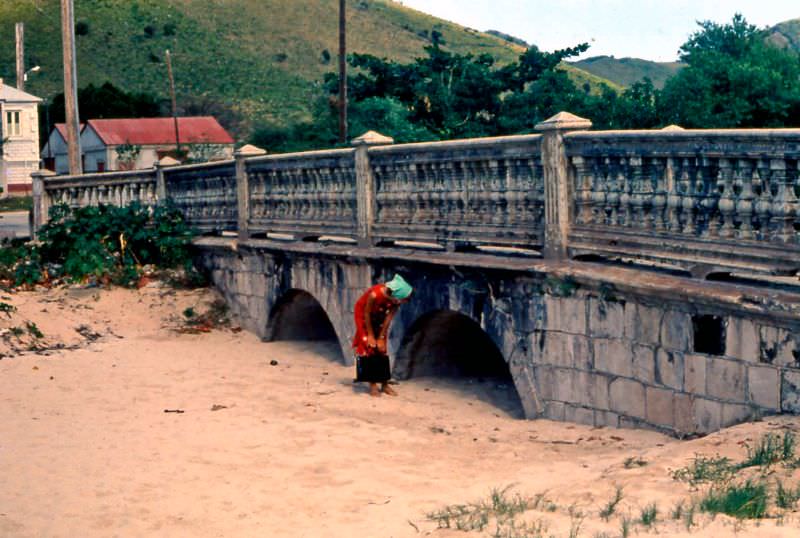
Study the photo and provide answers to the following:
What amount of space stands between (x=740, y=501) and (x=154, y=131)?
58.9 m

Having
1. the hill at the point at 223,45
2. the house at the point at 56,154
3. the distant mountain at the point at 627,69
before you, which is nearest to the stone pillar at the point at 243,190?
the house at the point at 56,154

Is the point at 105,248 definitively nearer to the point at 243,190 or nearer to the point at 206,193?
the point at 206,193

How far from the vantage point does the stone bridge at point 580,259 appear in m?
8.01

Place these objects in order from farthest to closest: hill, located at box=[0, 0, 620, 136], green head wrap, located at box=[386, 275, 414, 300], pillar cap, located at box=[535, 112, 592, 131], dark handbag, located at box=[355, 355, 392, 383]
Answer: hill, located at box=[0, 0, 620, 136]
dark handbag, located at box=[355, 355, 392, 383]
green head wrap, located at box=[386, 275, 414, 300]
pillar cap, located at box=[535, 112, 592, 131]

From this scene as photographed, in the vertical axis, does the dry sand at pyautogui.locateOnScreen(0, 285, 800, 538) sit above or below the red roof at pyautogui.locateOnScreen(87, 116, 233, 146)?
below

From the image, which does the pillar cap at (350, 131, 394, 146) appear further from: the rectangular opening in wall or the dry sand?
the rectangular opening in wall

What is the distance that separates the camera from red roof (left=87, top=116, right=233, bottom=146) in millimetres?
61250

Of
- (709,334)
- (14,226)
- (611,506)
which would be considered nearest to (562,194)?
(709,334)

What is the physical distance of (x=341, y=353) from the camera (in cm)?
1475

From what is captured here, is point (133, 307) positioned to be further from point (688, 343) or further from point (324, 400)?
point (688, 343)

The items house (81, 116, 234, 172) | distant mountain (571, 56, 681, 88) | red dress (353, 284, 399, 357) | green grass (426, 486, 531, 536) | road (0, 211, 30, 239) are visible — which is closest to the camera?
green grass (426, 486, 531, 536)

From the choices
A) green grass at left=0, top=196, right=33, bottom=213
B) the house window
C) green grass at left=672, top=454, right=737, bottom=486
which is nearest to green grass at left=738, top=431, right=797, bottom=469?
green grass at left=672, top=454, right=737, bottom=486

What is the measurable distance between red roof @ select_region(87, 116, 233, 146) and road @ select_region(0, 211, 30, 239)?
69.8ft

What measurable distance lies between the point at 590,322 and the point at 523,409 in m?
1.54
